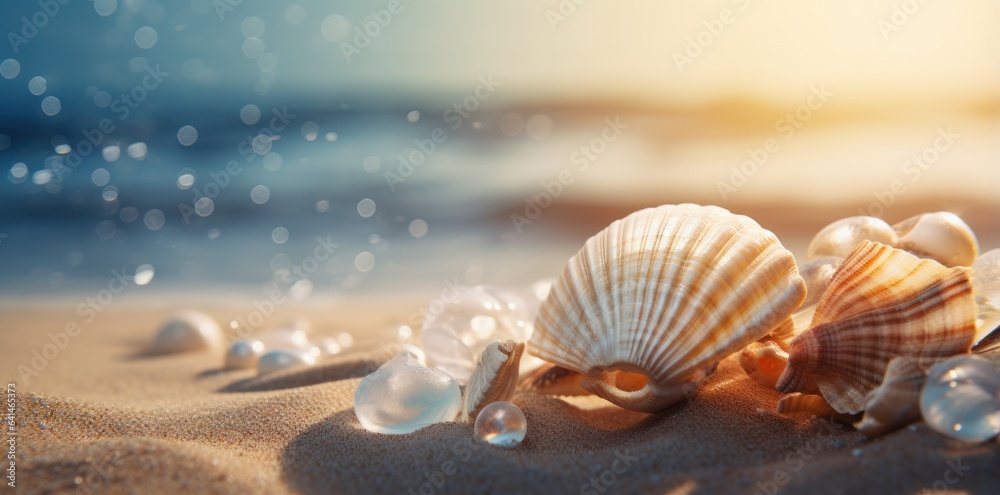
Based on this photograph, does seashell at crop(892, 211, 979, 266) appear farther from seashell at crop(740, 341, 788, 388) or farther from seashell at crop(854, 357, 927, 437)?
seashell at crop(854, 357, 927, 437)

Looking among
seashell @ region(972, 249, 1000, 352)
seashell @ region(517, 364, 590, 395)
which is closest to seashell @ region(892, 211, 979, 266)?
seashell @ region(972, 249, 1000, 352)

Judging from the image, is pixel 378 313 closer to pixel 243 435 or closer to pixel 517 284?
pixel 517 284

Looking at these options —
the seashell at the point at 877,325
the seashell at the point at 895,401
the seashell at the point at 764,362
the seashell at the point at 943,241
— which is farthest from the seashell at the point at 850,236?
the seashell at the point at 895,401

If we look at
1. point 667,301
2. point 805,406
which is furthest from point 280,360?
point 805,406

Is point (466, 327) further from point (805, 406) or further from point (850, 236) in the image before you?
point (850, 236)

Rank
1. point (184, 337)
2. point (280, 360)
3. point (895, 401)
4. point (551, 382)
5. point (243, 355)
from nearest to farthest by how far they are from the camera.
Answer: point (895, 401) → point (551, 382) → point (280, 360) → point (243, 355) → point (184, 337)

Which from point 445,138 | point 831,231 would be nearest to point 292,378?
point 831,231

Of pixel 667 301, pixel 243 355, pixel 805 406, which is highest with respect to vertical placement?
pixel 667 301
